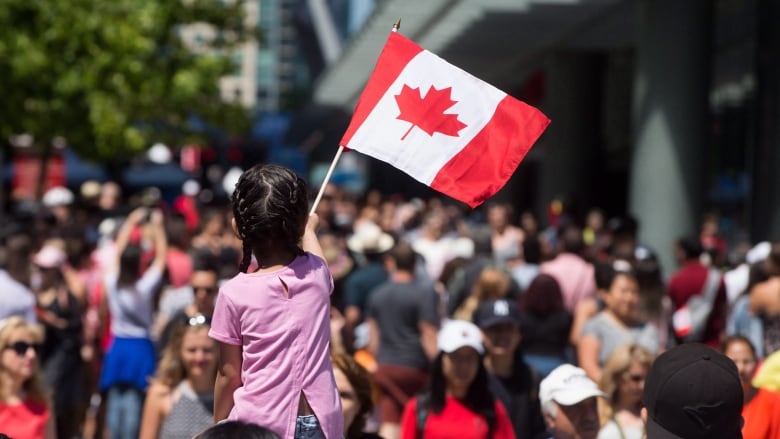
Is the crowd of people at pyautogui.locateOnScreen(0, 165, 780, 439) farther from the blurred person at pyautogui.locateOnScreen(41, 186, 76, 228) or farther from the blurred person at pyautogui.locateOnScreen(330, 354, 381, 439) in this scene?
the blurred person at pyautogui.locateOnScreen(41, 186, 76, 228)

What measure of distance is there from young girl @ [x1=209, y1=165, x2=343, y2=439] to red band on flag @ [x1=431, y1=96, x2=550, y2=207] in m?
0.90

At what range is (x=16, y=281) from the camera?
10383 mm

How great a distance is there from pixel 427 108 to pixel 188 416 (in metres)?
2.31

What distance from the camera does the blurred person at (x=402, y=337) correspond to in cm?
1029

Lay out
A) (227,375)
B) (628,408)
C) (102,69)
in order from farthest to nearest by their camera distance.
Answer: (102,69) → (628,408) → (227,375)

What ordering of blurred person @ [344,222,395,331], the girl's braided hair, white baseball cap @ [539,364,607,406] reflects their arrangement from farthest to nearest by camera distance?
blurred person @ [344,222,395,331]
white baseball cap @ [539,364,607,406]
the girl's braided hair

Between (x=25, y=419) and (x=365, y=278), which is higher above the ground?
(x=25, y=419)

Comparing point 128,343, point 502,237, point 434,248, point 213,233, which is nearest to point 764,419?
point 128,343

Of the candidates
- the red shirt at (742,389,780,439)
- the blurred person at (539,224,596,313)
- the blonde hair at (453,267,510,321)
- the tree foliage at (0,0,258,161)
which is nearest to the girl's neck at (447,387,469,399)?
the red shirt at (742,389,780,439)

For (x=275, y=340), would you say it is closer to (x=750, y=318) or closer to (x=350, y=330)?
(x=750, y=318)

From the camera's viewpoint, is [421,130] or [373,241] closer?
[421,130]

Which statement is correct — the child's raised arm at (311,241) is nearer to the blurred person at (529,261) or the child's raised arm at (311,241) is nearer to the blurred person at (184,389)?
the blurred person at (184,389)

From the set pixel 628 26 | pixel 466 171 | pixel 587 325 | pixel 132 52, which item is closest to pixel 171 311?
pixel 587 325

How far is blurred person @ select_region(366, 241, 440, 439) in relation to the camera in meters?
10.3
